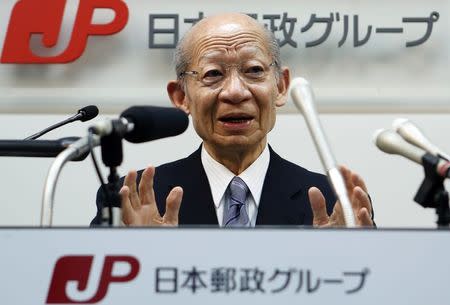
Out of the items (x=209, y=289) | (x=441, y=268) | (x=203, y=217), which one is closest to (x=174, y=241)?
(x=209, y=289)

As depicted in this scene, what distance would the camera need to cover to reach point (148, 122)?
1260 millimetres

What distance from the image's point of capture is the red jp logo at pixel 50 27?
306 centimetres

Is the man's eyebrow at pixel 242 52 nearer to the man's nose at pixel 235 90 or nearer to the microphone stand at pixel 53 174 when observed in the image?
the man's nose at pixel 235 90

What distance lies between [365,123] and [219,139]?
1.05 m

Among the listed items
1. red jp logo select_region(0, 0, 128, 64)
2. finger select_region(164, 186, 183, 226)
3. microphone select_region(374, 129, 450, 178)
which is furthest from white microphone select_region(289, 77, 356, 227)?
red jp logo select_region(0, 0, 128, 64)

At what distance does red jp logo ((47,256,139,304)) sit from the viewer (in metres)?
1.02

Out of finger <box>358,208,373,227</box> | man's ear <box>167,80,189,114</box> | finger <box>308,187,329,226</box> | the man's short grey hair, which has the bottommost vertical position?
finger <box>358,208,373,227</box>

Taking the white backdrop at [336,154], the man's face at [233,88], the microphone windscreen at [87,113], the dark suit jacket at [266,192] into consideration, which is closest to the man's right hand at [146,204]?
the microphone windscreen at [87,113]

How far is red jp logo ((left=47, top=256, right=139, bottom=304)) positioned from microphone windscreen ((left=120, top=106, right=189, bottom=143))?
259 millimetres

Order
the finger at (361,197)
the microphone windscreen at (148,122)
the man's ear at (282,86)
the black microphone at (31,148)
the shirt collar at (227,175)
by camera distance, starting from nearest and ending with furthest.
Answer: the microphone windscreen at (148,122)
the black microphone at (31,148)
the finger at (361,197)
the shirt collar at (227,175)
the man's ear at (282,86)

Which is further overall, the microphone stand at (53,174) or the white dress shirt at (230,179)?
the white dress shirt at (230,179)

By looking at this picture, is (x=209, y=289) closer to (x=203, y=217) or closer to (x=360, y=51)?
(x=203, y=217)

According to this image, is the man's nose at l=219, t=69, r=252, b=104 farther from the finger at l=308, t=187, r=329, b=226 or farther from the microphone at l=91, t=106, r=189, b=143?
the microphone at l=91, t=106, r=189, b=143

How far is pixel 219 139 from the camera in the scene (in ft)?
6.71
